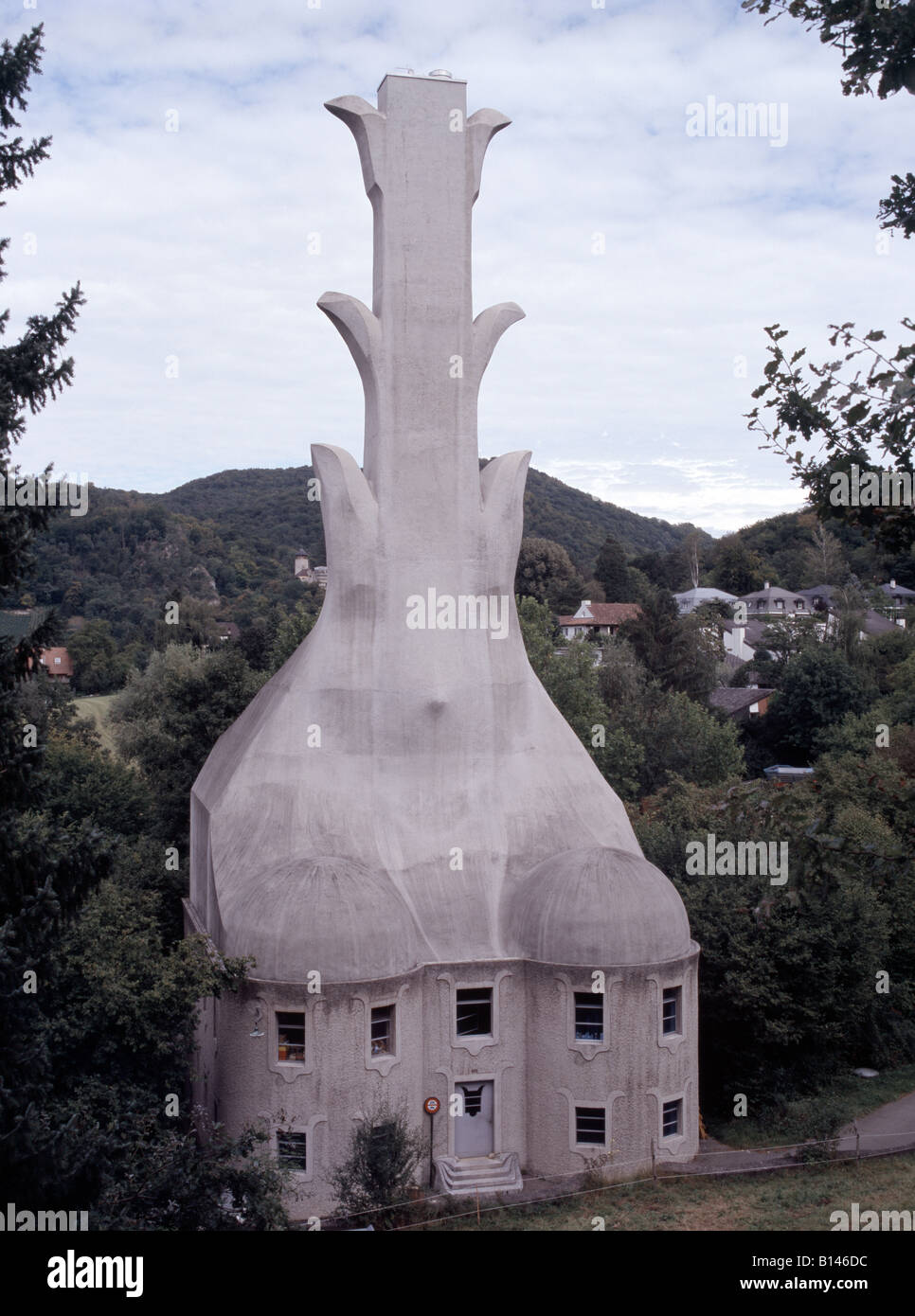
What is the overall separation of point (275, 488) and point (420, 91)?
158641mm

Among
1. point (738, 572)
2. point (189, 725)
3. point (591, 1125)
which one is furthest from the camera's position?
point (738, 572)

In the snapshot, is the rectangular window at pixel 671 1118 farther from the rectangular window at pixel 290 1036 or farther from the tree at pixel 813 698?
the tree at pixel 813 698

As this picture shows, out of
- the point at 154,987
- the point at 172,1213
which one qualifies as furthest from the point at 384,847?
the point at 172,1213

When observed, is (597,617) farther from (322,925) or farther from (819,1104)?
(322,925)

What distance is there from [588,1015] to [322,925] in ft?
19.6

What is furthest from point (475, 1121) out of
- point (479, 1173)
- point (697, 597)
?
point (697, 597)

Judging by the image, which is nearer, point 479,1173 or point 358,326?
point 479,1173

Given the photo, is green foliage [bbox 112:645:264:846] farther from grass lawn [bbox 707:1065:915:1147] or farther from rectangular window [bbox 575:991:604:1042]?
grass lawn [bbox 707:1065:915:1147]

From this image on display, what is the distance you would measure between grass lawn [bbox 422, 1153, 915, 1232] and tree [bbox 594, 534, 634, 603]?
342 feet

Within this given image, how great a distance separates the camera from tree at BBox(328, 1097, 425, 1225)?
2233 cm

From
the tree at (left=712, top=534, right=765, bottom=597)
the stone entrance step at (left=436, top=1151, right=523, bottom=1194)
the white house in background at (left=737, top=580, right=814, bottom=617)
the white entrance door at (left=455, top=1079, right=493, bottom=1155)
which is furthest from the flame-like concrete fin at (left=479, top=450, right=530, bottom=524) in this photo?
the tree at (left=712, top=534, right=765, bottom=597)

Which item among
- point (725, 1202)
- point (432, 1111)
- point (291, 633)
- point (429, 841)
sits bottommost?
point (725, 1202)

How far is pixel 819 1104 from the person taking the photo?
2873cm

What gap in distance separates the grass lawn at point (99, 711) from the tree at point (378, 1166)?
1942 inches
